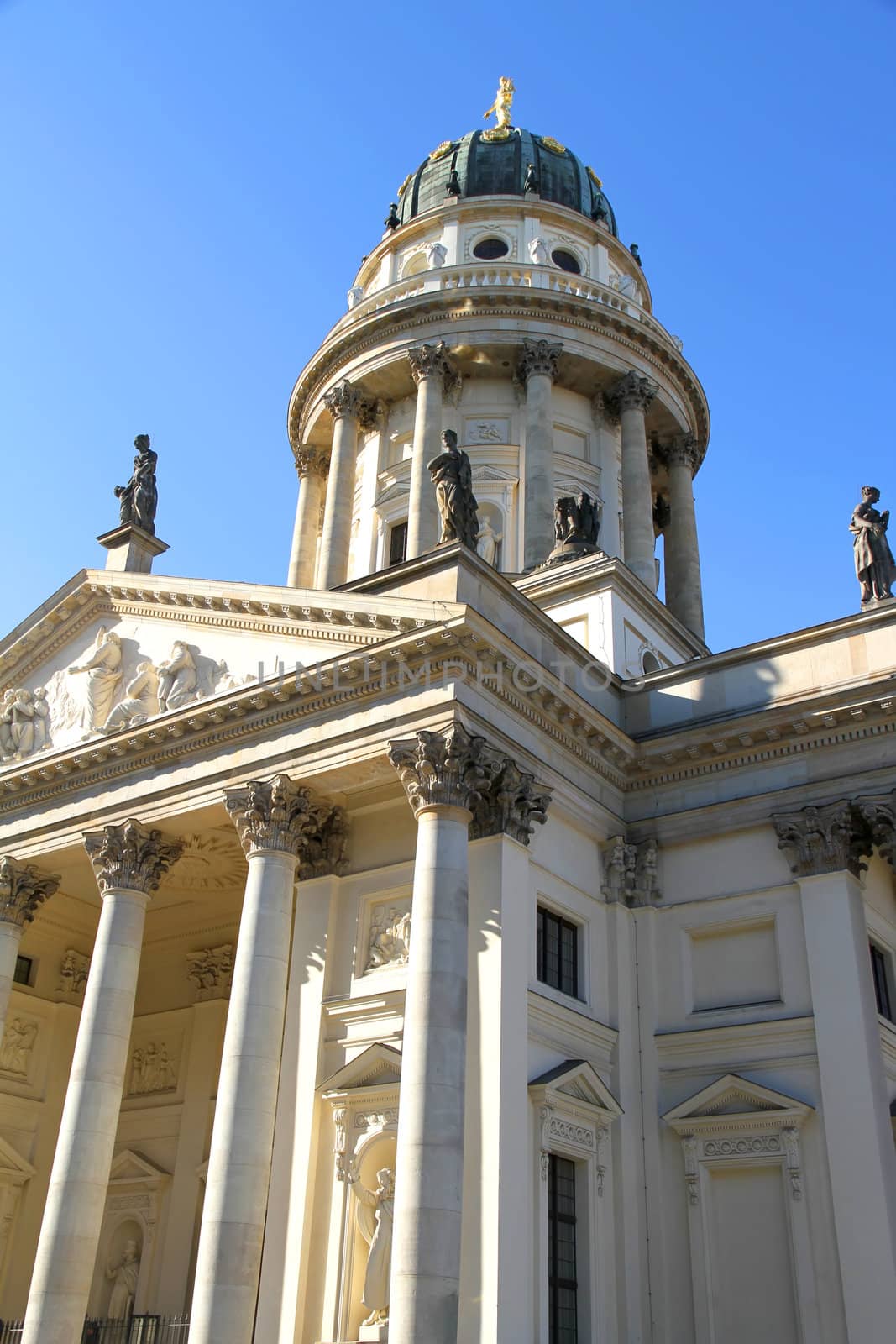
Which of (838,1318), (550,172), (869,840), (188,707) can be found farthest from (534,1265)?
(550,172)

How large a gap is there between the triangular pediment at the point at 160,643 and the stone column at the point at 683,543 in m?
16.9

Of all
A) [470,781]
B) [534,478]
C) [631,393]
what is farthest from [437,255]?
[470,781]

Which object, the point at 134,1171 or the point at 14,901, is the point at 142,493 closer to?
the point at 14,901

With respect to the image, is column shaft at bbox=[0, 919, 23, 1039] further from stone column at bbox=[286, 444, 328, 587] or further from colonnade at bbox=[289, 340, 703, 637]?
stone column at bbox=[286, 444, 328, 587]

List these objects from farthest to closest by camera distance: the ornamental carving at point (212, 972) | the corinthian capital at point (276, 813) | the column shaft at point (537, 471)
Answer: the column shaft at point (537, 471)
the ornamental carving at point (212, 972)
the corinthian capital at point (276, 813)

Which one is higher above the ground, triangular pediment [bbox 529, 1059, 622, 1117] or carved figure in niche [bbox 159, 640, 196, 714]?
carved figure in niche [bbox 159, 640, 196, 714]

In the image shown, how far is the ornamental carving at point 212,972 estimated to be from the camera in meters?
27.3

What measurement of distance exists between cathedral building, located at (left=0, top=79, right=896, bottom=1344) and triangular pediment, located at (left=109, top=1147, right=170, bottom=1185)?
0.08m

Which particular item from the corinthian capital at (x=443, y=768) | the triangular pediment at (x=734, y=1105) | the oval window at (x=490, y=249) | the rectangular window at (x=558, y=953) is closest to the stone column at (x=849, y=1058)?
the triangular pediment at (x=734, y=1105)

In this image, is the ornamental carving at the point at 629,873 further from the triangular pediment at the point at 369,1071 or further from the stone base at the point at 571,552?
the stone base at the point at 571,552

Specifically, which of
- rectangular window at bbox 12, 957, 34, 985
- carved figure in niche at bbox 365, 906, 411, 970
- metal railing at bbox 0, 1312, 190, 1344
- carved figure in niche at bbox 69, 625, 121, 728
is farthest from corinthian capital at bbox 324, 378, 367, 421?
metal railing at bbox 0, 1312, 190, 1344

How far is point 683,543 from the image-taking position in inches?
1508

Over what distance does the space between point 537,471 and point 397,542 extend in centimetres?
461

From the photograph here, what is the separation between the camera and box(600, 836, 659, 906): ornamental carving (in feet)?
73.4
